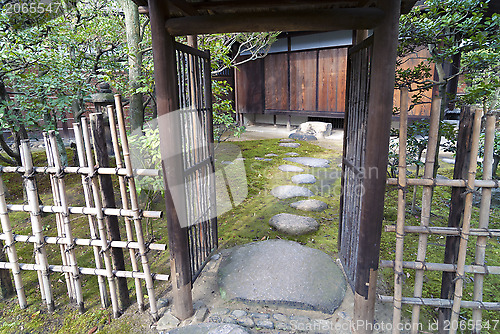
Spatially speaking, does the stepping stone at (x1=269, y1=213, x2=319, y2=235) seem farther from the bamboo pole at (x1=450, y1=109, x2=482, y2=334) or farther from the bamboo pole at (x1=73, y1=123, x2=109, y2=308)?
the bamboo pole at (x1=73, y1=123, x2=109, y2=308)

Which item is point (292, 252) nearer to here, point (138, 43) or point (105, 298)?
point (105, 298)

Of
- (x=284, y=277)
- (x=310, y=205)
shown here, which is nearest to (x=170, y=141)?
(x=284, y=277)

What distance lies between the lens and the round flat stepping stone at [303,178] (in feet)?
22.6

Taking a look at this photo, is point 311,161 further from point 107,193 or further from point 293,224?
point 107,193

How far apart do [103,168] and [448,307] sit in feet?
11.1

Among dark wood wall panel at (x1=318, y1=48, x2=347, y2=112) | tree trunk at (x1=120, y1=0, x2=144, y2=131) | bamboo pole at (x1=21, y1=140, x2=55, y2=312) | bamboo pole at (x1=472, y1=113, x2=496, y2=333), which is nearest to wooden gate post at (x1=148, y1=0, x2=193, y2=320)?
bamboo pole at (x1=21, y1=140, x2=55, y2=312)

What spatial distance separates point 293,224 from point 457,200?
2.66 m

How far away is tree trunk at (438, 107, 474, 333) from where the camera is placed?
2338 millimetres

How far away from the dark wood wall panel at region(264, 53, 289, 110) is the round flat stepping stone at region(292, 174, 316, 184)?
659 centimetres

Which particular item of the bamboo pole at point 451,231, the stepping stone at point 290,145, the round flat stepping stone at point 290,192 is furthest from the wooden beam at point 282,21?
the stepping stone at point 290,145

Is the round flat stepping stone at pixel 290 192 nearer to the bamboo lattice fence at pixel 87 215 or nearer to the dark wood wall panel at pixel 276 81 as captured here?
the bamboo lattice fence at pixel 87 215

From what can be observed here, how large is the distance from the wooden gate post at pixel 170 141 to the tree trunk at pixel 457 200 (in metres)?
2.39

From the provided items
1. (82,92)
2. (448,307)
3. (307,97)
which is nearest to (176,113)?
(448,307)

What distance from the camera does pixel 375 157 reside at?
7.98 feet
